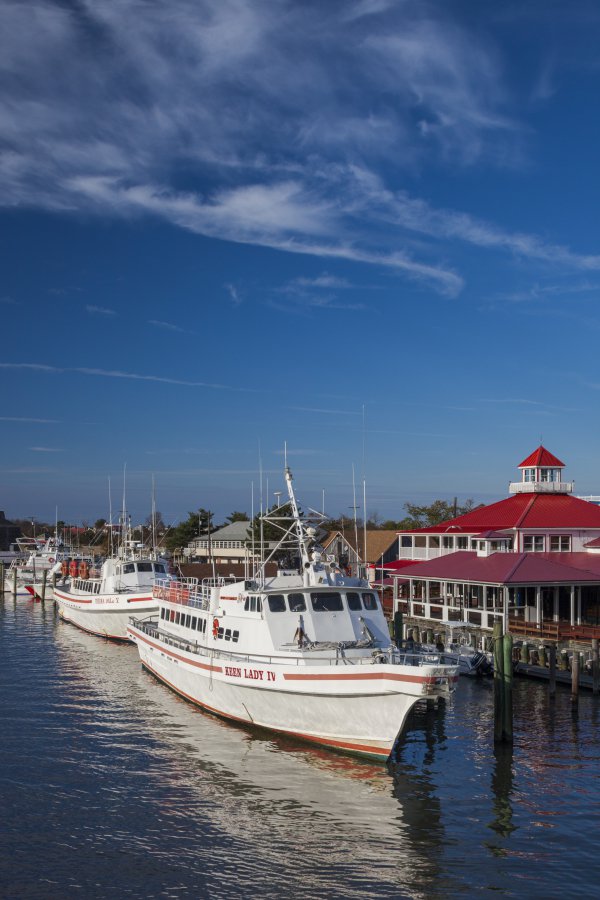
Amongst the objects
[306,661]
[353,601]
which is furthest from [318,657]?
[353,601]

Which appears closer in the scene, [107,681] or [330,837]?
[330,837]

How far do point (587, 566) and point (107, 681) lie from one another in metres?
26.9

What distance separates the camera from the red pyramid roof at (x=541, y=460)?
5741cm

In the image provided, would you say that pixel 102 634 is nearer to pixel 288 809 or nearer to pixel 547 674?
pixel 547 674

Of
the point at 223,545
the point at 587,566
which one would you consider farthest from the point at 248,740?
the point at 223,545

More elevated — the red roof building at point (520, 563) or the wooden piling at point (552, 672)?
the red roof building at point (520, 563)

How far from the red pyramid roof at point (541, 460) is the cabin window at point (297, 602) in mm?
33516

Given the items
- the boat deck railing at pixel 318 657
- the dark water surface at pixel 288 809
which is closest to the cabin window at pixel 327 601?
the boat deck railing at pixel 318 657

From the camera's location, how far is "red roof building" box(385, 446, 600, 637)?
1617 inches

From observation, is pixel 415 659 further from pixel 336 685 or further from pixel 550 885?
pixel 550 885

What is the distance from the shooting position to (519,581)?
131 feet

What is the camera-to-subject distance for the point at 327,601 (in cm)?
2861

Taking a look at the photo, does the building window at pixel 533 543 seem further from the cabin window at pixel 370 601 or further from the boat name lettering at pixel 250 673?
the boat name lettering at pixel 250 673

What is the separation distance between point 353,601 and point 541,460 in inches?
1291
